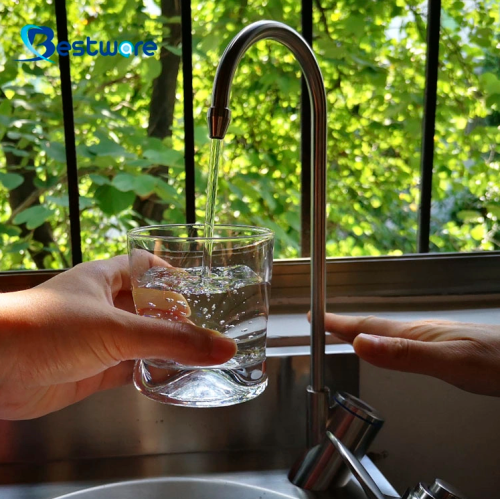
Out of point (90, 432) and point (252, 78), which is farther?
point (252, 78)

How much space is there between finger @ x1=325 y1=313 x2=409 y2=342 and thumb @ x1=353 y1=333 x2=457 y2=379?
127mm

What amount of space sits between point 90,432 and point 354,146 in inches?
57.3

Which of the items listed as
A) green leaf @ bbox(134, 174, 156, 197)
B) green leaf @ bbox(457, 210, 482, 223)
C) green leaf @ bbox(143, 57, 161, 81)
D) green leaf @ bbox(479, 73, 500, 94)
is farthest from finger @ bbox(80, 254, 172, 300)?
green leaf @ bbox(457, 210, 482, 223)

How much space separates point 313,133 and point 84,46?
844 mm

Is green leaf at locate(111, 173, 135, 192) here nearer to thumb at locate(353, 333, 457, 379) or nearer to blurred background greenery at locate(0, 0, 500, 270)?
blurred background greenery at locate(0, 0, 500, 270)

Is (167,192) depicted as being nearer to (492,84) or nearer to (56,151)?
(56,151)

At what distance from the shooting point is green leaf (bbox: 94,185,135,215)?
144 cm

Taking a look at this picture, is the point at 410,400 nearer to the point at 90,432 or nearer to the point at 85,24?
the point at 90,432

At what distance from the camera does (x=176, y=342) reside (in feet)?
1.75

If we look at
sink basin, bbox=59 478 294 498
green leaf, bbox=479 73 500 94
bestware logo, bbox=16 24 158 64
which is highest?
bestware logo, bbox=16 24 158 64

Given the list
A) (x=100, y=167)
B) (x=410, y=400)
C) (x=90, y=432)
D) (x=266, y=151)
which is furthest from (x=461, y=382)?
(x=266, y=151)

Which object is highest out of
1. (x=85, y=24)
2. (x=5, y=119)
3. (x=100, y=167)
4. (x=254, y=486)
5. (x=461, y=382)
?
(x=85, y=24)

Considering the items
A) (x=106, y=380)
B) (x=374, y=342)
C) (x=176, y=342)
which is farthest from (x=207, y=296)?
(x=106, y=380)

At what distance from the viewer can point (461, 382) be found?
0.70 m
